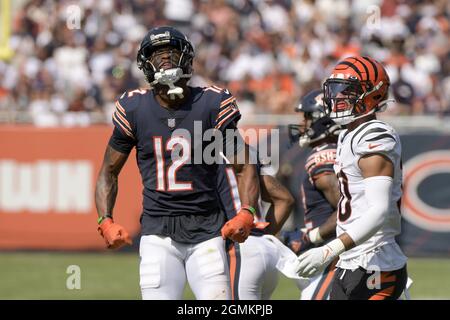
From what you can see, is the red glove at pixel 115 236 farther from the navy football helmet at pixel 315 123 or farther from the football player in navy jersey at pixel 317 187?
the navy football helmet at pixel 315 123

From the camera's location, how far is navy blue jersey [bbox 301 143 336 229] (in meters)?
6.46

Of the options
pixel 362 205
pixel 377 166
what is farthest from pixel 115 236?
pixel 377 166

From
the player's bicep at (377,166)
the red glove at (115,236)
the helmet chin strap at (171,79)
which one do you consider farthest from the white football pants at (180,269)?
the player's bicep at (377,166)

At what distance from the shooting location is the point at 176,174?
5.37 metres

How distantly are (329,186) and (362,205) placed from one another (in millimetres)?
1237

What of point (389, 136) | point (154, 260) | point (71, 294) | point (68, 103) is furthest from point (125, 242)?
point (68, 103)

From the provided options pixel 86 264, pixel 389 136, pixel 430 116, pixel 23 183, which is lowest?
pixel 86 264

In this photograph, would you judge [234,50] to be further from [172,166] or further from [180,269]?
[180,269]

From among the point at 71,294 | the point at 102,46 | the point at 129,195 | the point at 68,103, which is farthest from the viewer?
the point at 102,46

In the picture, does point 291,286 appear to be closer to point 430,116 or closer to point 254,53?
point 430,116

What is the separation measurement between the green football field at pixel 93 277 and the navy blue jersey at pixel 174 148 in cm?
430

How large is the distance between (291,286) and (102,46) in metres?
6.40

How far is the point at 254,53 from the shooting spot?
15.0 metres

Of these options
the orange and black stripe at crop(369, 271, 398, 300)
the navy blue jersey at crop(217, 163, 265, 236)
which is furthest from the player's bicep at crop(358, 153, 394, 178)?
the navy blue jersey at crop(217, 163, 265, 236)
